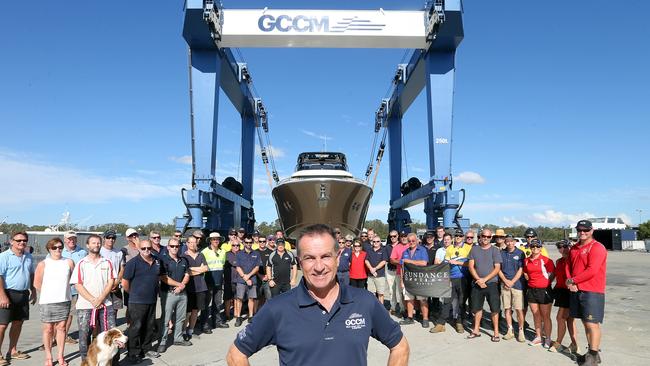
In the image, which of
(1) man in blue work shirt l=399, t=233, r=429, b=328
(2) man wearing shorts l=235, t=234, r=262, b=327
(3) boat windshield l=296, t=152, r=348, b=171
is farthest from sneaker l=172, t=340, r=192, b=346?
(3) boat windshield l=296, t=152, r=348, b=171

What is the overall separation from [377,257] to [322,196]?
8.90 metres

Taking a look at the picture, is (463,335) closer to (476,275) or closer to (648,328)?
(476,275)

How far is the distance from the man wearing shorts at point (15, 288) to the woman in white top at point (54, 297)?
1.45ft

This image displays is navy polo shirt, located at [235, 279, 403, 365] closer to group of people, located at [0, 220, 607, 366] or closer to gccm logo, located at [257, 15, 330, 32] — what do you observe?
group of people, located at [0, 220, 607, 366]

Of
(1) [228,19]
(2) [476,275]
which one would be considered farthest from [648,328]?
(1) [228,19]

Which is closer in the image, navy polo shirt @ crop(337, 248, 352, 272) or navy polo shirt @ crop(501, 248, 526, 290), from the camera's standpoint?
navy polo shirt @ crop(501, 248, 526, 290)

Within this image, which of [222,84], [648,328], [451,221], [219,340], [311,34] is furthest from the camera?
[222,84]

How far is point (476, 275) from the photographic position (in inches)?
248

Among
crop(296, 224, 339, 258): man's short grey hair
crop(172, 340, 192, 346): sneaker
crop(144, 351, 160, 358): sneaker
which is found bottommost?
crop(172, 340, 192, 346): sneaker

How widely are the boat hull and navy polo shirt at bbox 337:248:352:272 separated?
8.44 m

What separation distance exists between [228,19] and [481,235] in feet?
42.0

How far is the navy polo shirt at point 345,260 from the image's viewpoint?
7707 mm

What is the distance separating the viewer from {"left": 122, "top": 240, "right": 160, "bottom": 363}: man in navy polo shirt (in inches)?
197

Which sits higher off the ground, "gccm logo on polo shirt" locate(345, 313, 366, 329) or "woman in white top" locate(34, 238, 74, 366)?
"gccm logo on polo shirt" locate(345, 313, 366, 329)
